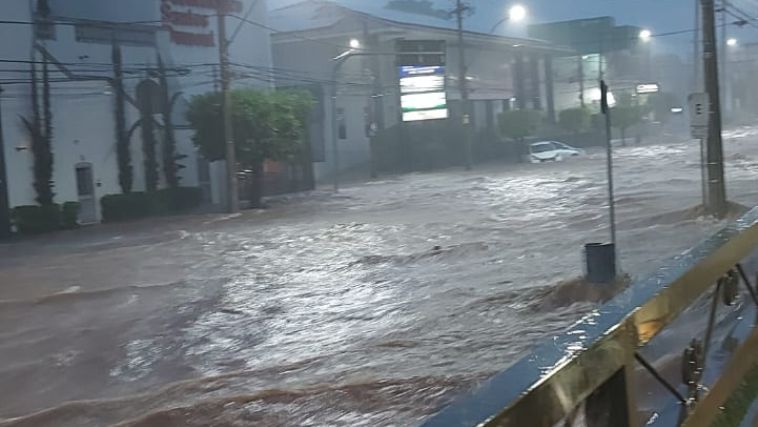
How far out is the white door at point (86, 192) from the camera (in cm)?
3406

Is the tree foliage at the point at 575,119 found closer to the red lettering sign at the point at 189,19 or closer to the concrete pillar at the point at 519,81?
the concrete pillar at the point at 519,81

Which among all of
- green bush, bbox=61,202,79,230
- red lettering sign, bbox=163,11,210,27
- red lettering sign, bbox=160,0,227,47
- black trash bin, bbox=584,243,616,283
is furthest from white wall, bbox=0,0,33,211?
black trash bin, bbox=584,243,616,283

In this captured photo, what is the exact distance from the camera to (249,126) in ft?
116

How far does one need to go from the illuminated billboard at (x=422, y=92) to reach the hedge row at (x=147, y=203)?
57.6 ft

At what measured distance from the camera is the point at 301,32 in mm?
55250

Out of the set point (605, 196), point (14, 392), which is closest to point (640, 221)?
point (605, 196)

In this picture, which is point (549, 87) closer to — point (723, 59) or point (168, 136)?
point (723, 59)

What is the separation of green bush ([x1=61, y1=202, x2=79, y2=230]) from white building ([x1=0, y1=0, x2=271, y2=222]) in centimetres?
59

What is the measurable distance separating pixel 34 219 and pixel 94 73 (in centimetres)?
578

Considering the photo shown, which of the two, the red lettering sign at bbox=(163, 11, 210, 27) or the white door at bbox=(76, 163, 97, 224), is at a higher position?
the red lettering sign at bbox=(163, 11, 210, 27)

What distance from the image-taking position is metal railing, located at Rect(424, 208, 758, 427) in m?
2.35

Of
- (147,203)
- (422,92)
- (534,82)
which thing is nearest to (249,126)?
(147,203)

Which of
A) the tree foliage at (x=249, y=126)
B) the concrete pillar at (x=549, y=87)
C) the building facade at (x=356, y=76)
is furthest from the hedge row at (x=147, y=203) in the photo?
the concrete pillar at (x=549, y=87)

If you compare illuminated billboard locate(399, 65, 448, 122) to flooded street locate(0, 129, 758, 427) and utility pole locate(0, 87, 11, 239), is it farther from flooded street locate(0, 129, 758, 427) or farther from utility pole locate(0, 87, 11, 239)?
utility pole locate(0, 87, 11, 239)
